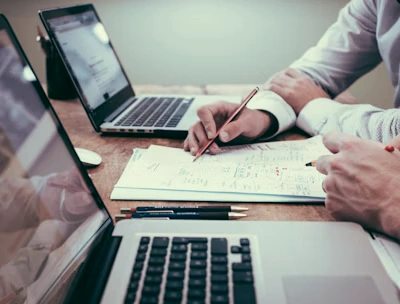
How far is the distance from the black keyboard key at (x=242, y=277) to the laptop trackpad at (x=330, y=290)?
4cm

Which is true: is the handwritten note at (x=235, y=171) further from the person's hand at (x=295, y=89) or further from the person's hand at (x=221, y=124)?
the person's hand at (x=295, y=89)

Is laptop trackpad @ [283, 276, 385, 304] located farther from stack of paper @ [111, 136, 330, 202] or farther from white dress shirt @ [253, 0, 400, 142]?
white dress shirt @ [253, 0, 400, 142]

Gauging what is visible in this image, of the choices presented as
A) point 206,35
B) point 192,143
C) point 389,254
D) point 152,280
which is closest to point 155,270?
point 152,280

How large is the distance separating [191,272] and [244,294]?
0.20ft

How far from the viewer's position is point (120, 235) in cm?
51

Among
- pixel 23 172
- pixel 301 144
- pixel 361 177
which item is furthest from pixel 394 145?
pixel 23 172

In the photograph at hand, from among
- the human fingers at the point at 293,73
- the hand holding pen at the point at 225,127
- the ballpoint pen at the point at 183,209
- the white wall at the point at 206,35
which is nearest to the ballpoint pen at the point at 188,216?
the ballpoint pen at the point at 183,209

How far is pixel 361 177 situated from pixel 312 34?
1.43m

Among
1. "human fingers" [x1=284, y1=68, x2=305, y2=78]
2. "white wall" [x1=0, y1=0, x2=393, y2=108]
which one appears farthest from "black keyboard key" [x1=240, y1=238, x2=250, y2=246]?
"white wall" [x1=0, y1=0, x2=393, y2=108]

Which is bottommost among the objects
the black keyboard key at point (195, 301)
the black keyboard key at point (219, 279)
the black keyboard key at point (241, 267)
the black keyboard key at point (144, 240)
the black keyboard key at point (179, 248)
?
the black keyboard key at point (241, 267)

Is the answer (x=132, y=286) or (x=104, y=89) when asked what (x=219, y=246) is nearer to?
(x=132, y=286)

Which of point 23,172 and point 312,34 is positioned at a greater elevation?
point 23,172

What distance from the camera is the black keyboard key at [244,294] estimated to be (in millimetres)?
403

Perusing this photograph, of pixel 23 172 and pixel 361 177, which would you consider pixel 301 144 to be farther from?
pixel 23 172
